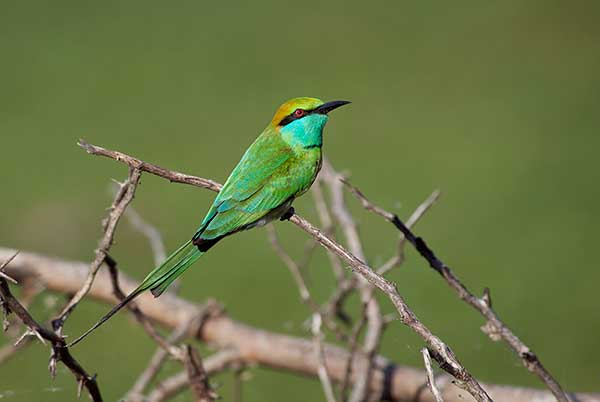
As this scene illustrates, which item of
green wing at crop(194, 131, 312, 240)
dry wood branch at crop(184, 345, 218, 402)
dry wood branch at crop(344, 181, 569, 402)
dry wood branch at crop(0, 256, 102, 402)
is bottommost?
dry wood branch at crop(184, 345, 218, 402)

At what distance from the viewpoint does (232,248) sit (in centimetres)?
534

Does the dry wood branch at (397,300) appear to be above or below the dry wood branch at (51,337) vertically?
above

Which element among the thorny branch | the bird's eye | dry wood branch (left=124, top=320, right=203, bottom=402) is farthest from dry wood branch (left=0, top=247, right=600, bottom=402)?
the bird's eye

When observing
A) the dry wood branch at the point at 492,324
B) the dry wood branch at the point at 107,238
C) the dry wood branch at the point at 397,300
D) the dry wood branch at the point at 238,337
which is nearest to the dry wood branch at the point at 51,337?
the dry wood branch at the point at 107,238

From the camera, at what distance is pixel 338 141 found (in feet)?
21.2

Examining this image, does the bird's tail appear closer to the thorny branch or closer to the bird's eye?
the thorny branch

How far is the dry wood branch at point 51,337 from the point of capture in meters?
1.35

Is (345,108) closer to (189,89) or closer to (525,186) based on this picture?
(189,89)

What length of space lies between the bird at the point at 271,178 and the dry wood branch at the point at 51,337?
1.30 feet

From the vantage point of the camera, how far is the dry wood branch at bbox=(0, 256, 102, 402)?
1.35m

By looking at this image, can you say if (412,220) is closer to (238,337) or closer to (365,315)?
(365,315)

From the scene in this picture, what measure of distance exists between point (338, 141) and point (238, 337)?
3878 millimetres

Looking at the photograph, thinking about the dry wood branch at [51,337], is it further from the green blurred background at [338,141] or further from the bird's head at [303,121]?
the green blurred background at [338,141]

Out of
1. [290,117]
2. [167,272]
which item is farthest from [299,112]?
[167,272]
